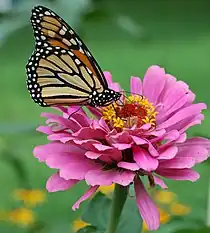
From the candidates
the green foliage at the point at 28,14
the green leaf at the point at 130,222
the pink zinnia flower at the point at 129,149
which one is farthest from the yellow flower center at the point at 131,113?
the green foliage at the point at 28,14

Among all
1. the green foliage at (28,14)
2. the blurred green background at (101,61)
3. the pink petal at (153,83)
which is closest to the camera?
the pink petal at (153,83)

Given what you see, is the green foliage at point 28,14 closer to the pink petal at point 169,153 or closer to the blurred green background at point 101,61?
the blurred green background at point 101,61

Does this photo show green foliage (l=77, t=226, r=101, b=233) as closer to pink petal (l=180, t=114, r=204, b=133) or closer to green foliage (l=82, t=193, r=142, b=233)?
green foliage (l=82, t=193, r=142, b=233)

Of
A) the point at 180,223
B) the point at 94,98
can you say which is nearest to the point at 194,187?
the point at 180,223

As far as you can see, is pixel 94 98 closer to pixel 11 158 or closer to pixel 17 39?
pixel 11 158

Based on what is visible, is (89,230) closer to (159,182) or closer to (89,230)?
(89,230)

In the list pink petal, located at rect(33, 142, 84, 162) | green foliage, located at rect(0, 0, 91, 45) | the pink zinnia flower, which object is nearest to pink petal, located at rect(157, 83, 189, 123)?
the pink zinnia flower

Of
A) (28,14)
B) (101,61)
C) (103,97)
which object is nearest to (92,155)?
(103,97)
